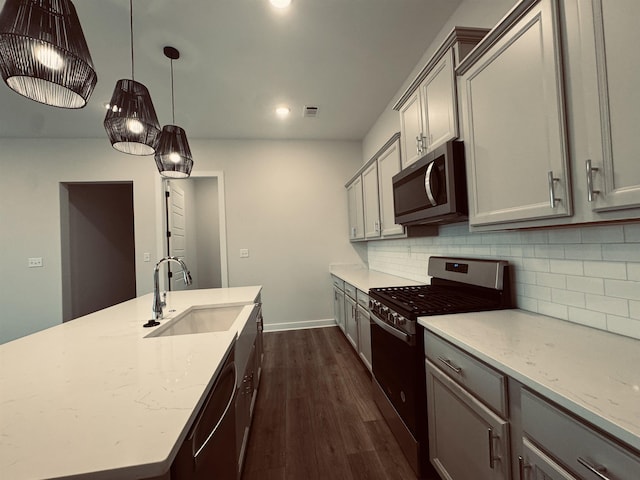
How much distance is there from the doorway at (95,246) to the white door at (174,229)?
108 cm

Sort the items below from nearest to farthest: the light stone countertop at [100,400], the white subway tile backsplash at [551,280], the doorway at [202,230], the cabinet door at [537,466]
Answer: the light stone countertop at [100,400], the cabinet door at [537,466], the white subway tile backsplash at [551,280], the doorway at [202,230]

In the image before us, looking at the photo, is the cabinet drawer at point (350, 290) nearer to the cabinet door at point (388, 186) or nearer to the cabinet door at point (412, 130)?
the cabinet door at point (388, 186)

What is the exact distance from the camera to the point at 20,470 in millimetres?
477

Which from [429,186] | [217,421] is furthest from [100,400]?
[429,186]

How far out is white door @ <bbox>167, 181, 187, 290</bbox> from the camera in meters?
3.77

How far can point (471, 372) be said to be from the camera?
1.02 metres

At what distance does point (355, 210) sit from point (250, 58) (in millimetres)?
2043

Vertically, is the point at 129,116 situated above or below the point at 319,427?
above

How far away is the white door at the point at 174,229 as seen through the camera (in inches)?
149

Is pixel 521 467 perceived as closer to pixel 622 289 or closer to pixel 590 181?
pixel 622 289

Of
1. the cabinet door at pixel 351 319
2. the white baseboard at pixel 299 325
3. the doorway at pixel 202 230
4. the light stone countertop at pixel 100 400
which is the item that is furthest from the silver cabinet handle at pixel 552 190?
the doorway at pixel 202 230

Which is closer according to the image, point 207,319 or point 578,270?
point 578,270

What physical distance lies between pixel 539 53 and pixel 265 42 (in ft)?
6.21

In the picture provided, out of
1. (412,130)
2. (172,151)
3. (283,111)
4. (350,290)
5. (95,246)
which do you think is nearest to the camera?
(412,130)
